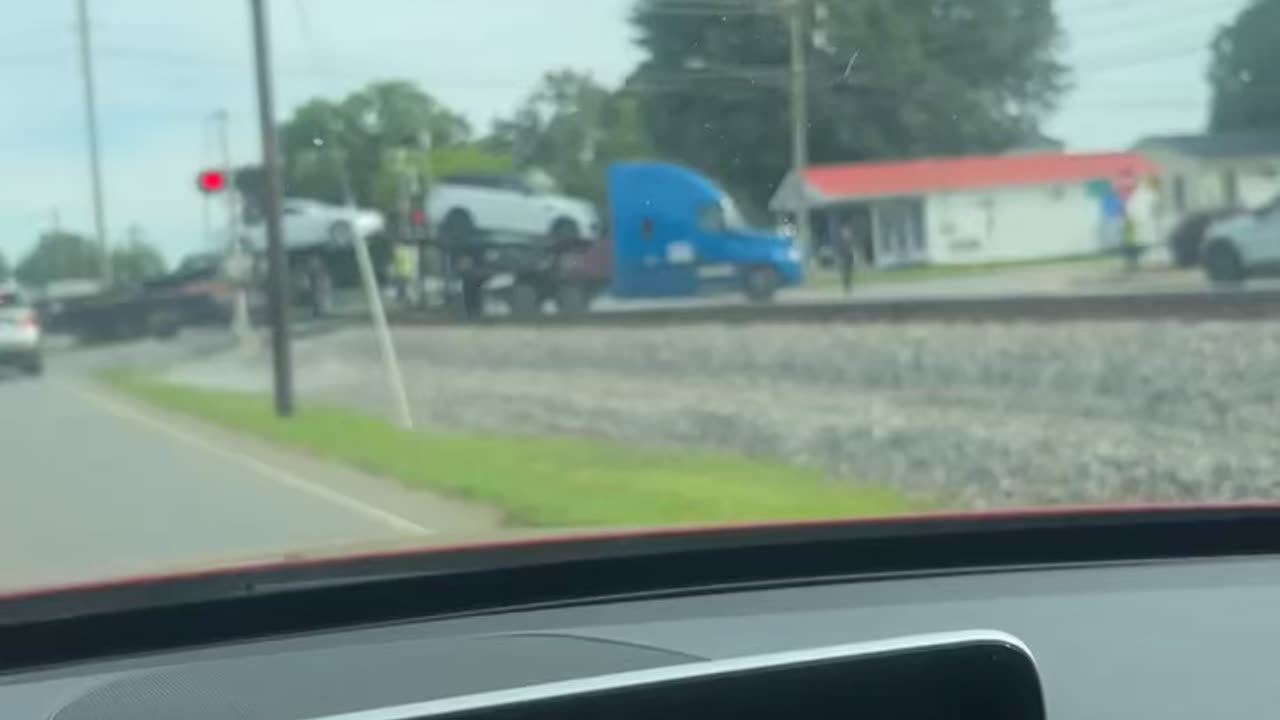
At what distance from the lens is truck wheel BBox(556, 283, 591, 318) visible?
9797 millimetres

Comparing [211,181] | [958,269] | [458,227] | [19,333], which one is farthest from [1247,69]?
[19,333]

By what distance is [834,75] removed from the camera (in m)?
5.40

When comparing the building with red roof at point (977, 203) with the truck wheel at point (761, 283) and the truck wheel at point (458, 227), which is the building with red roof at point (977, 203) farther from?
the truck wheel at point (458, 227)

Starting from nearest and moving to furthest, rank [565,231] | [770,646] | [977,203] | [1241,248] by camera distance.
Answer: [770,646] → [565,231] → [977,203] → [1241,248]

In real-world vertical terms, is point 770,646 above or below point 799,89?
below

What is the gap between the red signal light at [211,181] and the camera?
6668mm

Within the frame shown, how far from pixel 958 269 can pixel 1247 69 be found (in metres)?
2.52

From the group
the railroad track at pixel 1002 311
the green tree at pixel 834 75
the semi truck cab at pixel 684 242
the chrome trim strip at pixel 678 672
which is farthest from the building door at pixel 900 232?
the chrome trim strip at pixel 678 672

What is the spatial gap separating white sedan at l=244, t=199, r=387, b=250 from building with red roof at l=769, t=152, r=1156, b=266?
77.2 inches

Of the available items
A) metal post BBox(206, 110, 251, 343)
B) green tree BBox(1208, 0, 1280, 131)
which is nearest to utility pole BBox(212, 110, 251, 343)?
metal post BBox(206, 110, 251, 343)

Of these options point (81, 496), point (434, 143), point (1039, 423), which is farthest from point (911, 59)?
point (1039, 423)

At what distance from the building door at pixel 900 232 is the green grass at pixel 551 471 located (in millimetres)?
1326

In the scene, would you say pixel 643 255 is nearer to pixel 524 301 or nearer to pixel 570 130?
pixel 524 301

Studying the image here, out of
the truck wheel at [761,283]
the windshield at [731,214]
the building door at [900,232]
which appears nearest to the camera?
the windshield at [731,214]
